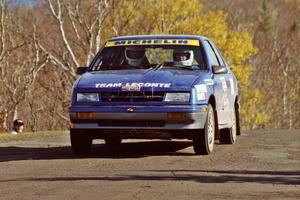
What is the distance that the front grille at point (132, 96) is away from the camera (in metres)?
10.4

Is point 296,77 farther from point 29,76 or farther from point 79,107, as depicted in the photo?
point 79,107

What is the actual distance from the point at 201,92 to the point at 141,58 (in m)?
1.38

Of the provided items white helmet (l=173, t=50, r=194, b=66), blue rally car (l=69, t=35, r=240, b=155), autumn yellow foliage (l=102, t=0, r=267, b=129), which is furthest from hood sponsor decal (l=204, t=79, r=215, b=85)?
autumn yellow foliage (l=102, t=0, r=267, b=129)

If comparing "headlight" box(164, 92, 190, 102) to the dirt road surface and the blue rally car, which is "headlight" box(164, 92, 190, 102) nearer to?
the blue rally car

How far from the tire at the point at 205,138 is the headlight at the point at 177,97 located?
0.52 meters

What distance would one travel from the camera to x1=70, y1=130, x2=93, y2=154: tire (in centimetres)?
1105

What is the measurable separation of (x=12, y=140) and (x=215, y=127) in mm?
4126

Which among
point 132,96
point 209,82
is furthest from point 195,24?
point 132,96

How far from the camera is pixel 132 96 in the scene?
34.4ft

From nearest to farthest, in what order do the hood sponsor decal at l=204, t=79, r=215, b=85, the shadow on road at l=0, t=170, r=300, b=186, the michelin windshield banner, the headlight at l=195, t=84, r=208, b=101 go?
the shadow on road at l=0, t=170, r=300, b=186 → the headlight at l=195, t=84, r=208, b=101 → the hood sponsor decal at l=204, t=79, r=215, b=85 → the michelin windshield banner

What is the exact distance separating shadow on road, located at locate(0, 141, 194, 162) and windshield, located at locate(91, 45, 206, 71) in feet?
3.84

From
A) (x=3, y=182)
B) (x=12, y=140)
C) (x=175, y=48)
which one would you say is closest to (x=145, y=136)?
(x=175, y=48)

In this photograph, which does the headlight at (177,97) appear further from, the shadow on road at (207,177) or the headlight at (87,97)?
the shadow on road at (207,177)

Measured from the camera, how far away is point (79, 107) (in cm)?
1070
